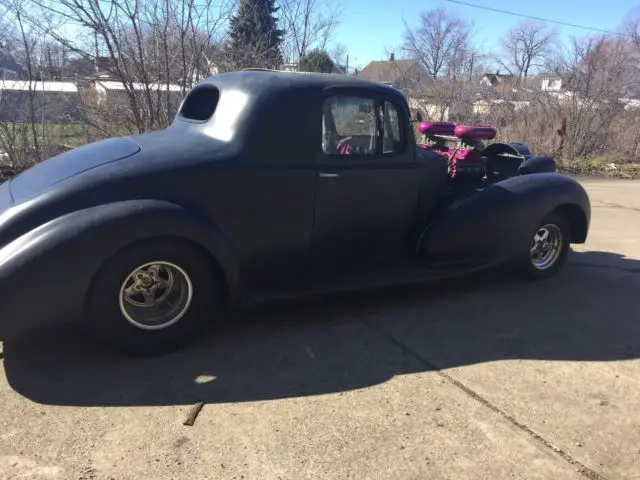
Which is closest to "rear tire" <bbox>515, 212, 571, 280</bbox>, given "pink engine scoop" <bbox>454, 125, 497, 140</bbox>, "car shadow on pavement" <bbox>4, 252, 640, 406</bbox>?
"car shadow on pavement" <bbox>4, 252, 640, 406</bbox>

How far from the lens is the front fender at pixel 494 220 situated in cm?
450

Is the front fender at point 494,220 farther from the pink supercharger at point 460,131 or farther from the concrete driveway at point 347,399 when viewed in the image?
the pink supercharger at point 460,131

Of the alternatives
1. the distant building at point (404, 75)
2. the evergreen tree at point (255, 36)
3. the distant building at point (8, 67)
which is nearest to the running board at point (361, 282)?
the distant building at point (8, 67)

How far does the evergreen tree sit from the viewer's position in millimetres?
10734

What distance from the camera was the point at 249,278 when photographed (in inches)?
150

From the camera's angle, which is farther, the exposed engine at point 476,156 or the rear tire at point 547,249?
the exposed engine at point 476,156

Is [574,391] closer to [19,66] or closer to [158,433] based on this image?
[158,433]

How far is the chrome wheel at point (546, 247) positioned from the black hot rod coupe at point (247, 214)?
20 mm

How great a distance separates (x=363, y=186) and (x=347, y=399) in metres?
1.65

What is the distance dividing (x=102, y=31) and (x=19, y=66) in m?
1.46

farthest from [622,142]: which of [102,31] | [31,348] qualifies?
[31,348]

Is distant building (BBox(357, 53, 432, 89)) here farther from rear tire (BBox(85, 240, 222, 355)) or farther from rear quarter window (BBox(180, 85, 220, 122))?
rear tire (BBox(85, 240, 222, 355))

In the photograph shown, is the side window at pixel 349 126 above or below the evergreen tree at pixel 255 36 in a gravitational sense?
below

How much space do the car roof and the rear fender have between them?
1152 millimetres
